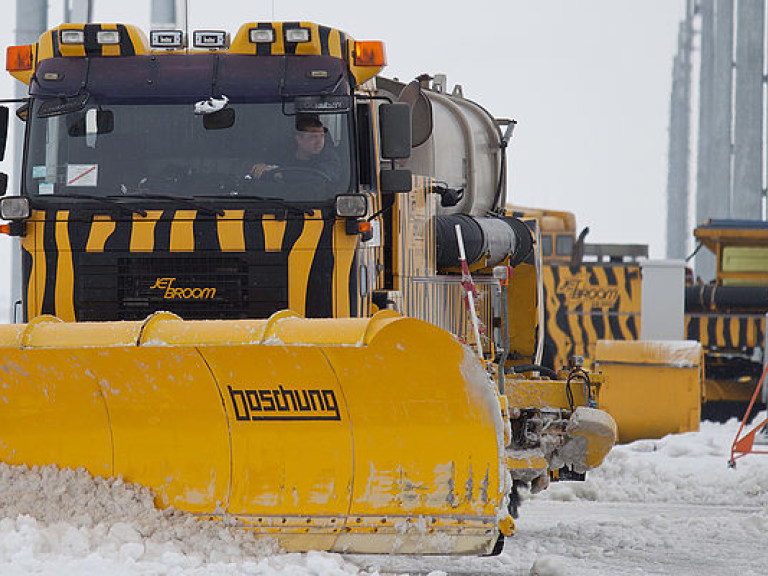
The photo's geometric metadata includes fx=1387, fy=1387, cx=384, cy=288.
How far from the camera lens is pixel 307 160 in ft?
25.4

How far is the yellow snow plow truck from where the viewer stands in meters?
6.41

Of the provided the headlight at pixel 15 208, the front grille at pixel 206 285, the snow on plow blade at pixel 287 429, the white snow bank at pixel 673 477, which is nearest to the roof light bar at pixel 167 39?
the headlight at pixel 15 208

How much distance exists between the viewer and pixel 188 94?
7879mm

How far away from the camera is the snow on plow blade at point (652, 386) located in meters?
14.3

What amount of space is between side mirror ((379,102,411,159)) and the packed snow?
89.9 inches

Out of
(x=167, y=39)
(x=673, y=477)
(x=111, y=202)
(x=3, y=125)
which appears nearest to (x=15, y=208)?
(x=111, y=202)

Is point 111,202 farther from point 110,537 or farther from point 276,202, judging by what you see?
point 110,537

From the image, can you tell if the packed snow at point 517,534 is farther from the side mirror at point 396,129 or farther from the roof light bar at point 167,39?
the roof light bar at point 167,39

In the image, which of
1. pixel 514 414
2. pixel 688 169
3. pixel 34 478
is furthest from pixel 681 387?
pixel 688 169

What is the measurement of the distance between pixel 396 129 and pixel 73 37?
76.6 inches

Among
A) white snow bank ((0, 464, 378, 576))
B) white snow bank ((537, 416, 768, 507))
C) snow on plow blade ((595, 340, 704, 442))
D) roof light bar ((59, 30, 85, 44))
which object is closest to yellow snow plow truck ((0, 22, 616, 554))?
roof light bar ((59, 30, 85, 44))

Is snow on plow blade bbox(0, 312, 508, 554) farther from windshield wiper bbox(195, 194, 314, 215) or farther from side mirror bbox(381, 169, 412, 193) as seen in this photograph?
side mirror bbox(381, 169, 412, 193)

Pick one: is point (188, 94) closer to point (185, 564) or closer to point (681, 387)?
point (185, 564)

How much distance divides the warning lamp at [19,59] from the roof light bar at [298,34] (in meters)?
1.58
